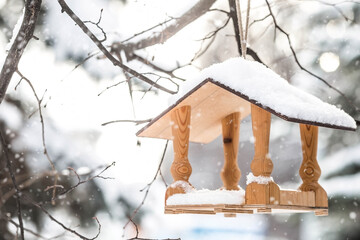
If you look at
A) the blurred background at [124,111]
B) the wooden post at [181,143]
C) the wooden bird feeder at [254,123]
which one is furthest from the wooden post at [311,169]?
the blurred background at [124,111]

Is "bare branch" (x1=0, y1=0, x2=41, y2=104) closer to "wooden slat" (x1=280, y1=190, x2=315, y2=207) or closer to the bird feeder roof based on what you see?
the bird feeder roof

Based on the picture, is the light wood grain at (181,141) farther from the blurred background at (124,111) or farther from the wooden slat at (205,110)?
the blurred background at (124,111)

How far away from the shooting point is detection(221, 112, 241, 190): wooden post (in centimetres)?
179

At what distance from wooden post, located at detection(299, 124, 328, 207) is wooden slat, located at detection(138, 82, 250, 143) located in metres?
0.26

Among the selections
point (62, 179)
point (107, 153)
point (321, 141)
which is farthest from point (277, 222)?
point (62, 179)

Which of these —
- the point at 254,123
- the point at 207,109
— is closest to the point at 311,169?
the point at 254,123

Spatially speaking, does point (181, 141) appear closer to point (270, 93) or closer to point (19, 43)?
point (270, 93)

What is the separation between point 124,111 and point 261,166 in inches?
124

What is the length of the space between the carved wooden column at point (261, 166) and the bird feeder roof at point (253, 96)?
0.08 metres

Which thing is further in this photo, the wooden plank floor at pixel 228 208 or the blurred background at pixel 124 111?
the blurred background at pixel 124 111

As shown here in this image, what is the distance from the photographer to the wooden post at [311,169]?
5.11 ft

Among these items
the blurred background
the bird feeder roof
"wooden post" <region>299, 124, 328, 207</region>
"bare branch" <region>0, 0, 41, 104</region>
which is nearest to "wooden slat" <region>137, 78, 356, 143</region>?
the bird feeder roof

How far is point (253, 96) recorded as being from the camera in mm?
1399

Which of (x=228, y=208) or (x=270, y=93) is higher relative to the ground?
(x=270, y=93)
